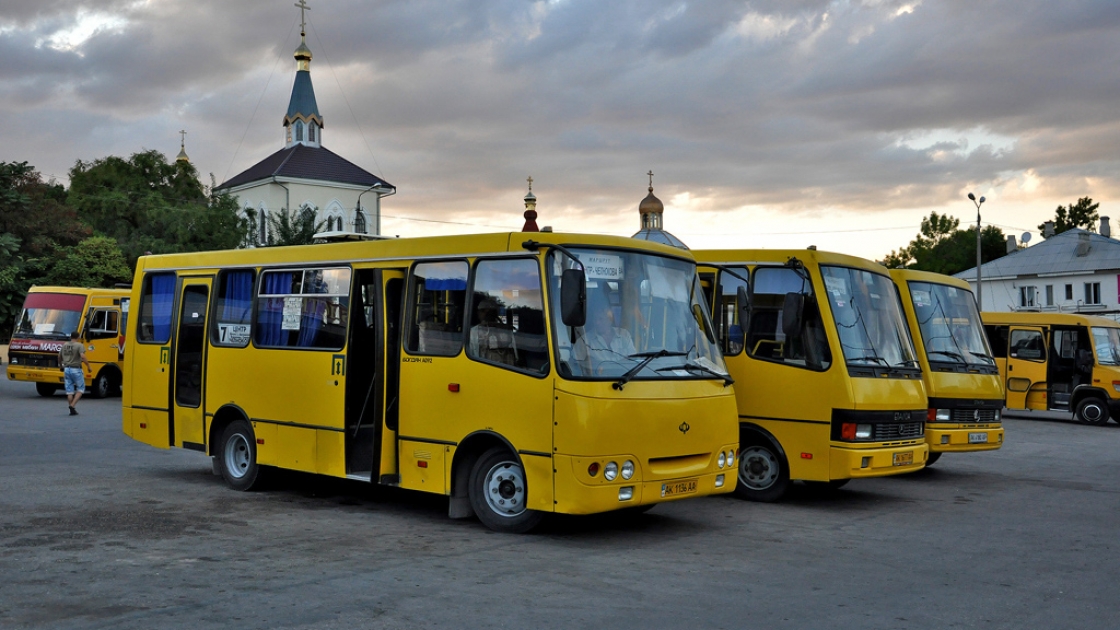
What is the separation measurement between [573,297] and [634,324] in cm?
91

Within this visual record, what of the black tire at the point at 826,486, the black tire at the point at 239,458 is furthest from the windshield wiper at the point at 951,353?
the black tire at the point at 239,458

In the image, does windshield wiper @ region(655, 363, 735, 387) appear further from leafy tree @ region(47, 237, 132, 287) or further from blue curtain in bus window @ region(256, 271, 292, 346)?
leafy tree @ region(47, 237, 132, 287)

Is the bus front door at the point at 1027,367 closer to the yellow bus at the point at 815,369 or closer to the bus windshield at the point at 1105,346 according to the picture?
the bus windshield at the point at 1105,346

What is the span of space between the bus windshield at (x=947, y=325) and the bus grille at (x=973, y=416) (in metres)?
0.68

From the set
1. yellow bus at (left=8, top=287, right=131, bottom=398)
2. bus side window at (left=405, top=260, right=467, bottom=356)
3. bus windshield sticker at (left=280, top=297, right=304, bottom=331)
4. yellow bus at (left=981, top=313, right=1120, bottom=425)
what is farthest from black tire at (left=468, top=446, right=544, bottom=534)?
yellow bus at (left=8, top=287, right=131, bottom=398)

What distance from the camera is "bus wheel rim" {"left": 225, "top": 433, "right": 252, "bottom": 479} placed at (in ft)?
38.9

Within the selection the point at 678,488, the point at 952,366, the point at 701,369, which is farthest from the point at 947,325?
the point at 678,488

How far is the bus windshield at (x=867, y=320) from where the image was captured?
11.1m

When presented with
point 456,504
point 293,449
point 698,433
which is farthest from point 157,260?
point 698,433

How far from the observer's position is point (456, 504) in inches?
380

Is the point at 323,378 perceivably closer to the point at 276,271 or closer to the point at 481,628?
the point at 276,271

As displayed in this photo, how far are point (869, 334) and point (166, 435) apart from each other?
8.06m

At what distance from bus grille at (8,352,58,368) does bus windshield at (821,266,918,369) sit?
71.3ft

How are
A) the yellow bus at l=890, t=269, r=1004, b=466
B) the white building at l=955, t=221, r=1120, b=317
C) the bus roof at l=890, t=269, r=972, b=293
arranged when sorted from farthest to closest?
1. the white building at l=955, t=221, r=1120, b=317
2. the bus roof at l=890, t=269, r=972, b=293
3. the yellow bus at l=890, t=269, r=1004, b=466
